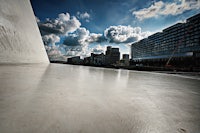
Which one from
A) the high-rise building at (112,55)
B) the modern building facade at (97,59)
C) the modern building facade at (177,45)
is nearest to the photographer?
the modern building facade at (177,45)

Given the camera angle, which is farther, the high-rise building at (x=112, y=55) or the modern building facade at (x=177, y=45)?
the high-rise building at (x=112, y=55)

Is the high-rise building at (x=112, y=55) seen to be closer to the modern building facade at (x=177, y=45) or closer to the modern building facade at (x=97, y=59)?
the modern building facade at (x=97, y=59)

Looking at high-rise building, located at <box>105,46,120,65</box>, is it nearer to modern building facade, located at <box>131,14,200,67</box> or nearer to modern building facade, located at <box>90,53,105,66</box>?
modern building facade, located at <box>90,53,105,66</box>

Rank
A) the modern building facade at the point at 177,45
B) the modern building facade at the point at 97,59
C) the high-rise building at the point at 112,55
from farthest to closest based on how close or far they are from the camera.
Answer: the modern building facade at the point at 97,59 → the high-rise building at the point at 112,55 → the modern building facade at the point at 177,45

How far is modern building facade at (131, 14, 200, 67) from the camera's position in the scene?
1072 inches

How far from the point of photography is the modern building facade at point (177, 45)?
27219 mm

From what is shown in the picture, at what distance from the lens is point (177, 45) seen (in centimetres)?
3738

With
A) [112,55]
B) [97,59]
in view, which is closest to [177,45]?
[112,55]

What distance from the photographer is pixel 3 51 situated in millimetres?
4750

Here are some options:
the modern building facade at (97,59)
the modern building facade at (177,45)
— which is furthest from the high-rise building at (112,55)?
the modern building facade at (177,45)

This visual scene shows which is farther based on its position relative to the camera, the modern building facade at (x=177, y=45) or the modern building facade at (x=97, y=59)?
the modern building facade at (x=97, y=59)

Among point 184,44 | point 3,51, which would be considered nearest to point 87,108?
point 3,51

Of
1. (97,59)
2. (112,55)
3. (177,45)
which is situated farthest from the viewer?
(97,59)

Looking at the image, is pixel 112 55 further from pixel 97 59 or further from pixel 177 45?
pixel 177 45
